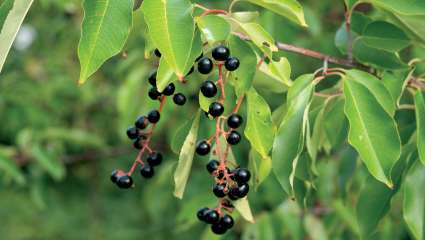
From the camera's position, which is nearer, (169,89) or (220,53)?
(220,53)

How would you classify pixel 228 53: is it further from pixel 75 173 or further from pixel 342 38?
pixel 75 173

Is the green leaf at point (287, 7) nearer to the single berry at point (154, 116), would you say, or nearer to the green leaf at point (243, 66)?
the green leaf at point (243, 66)

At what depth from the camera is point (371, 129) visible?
1.50 meters

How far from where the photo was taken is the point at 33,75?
4.43m

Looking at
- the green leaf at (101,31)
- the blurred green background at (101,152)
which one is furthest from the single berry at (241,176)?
the blurred green background at (101,152)

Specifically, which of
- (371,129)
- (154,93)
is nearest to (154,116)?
(154,93)

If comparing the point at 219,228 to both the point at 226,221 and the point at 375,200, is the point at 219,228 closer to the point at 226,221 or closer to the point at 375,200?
the point at 226,221

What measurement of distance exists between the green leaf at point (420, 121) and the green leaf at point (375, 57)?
11cm

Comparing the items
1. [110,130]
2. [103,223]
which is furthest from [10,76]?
[103,223]

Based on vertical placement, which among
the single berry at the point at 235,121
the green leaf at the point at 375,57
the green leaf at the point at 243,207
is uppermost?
the single berry at the point at 235,121

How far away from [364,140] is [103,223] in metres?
3.70

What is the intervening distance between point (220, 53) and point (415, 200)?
668 millimetres

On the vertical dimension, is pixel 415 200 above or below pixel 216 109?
below

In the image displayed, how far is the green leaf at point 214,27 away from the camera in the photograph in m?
1.35
